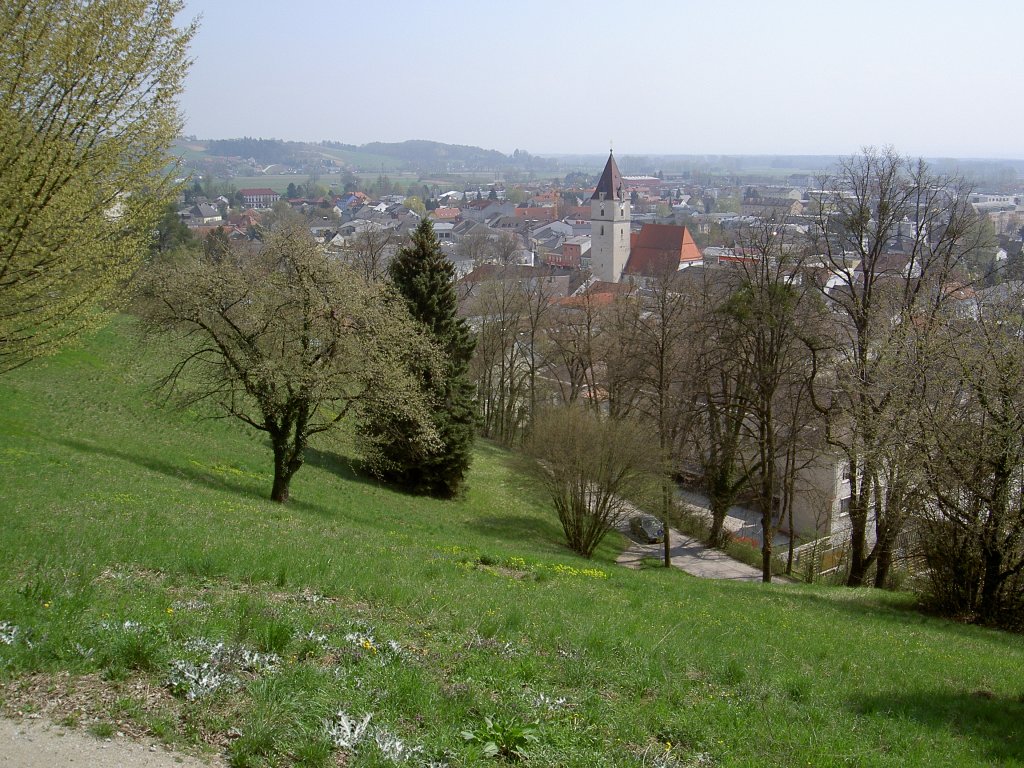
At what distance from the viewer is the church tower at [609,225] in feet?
326

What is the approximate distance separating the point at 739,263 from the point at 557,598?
17.8 meters

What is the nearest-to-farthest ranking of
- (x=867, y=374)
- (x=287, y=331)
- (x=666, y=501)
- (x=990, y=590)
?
(x=990, y=590) → (x=287, y=331) → (x=867, y=374) → (x=666, y=501)

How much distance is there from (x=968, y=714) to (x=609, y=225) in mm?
94794

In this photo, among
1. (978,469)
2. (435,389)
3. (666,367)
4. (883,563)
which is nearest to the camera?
(978,469)

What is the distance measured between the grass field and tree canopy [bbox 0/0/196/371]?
3165 millimetres

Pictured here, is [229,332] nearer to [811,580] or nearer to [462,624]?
[462,624]

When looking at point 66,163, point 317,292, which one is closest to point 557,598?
point 66,163

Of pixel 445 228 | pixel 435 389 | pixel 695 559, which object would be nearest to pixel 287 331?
pixel 435 389

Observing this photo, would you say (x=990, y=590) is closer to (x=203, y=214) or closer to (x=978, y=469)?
(x=978, y=469)

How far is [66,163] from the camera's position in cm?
941

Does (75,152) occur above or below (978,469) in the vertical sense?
above

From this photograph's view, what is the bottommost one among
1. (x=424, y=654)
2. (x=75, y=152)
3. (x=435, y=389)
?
(x=435, y=389)

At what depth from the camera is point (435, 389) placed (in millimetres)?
25734

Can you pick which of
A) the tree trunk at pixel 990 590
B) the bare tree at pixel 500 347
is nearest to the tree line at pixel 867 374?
the tree trunk at pixel 990 590
